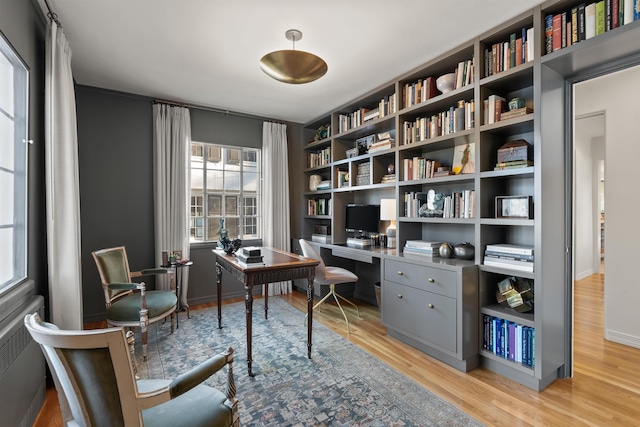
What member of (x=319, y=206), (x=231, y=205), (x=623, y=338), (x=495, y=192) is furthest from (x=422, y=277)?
(x=231, y=205)

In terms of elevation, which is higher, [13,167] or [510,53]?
[510,53]

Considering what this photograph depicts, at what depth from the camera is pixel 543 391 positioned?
220 centimetres

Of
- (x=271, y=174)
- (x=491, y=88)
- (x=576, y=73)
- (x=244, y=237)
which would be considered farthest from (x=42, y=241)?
(x=576, y=73)

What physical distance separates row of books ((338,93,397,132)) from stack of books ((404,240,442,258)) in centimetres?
146

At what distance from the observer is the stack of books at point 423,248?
2.96 m

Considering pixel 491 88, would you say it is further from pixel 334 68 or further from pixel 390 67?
pixel 334 68

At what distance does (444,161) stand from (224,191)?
10.0ft

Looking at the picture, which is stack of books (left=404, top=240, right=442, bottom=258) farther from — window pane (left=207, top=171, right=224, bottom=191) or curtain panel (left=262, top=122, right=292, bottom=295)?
window pane (left=207, top=171, right=224, bottom=191)

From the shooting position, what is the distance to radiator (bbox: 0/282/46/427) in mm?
1509

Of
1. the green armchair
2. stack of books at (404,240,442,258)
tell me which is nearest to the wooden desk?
the green armchair

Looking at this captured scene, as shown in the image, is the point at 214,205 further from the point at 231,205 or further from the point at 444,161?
the point at 444,161

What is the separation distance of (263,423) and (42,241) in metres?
2.17

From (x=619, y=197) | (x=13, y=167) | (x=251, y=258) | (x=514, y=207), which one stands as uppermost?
(x=13, y=167)

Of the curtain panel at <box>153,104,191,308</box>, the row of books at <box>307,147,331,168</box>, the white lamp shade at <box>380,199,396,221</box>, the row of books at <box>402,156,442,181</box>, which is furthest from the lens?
the row of books at <box>307,147,331,168</box>
